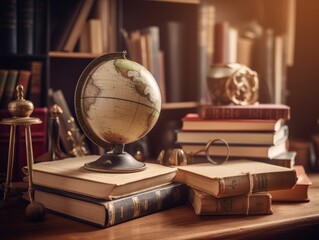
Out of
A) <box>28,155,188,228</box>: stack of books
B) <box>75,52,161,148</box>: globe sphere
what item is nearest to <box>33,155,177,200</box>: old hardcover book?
<box>28,155,188,228</box>: stack of books

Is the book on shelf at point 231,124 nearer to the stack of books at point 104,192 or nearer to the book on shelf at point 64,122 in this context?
the stack of books at point 104,192

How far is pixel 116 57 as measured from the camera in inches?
50.3

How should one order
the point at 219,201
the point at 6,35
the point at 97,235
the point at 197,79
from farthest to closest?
the point at 197,79 < the point at 6,35 < the point at 219,201 < the point at 97,235

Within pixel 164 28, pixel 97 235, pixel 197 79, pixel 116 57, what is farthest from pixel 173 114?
pixel 97 235

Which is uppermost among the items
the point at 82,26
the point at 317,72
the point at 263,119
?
the point at 82,26

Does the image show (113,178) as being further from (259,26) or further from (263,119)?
(259,26)

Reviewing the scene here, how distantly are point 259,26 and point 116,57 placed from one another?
4.86ft

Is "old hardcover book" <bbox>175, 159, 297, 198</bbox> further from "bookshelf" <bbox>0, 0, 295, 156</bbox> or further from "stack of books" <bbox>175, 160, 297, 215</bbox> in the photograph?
"bookshelf" <bbox>0, 0, 295, 156</bbox>

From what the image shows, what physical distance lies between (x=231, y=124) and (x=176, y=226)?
51cm

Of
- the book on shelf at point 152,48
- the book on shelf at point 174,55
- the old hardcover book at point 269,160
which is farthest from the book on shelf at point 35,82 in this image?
the old hardcover book at point 269,160

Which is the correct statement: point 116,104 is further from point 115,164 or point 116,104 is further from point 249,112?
point 249,112

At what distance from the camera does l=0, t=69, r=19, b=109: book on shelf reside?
1.83 m

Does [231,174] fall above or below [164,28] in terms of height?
below

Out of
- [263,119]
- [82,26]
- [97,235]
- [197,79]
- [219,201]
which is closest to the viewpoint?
[97,235]
